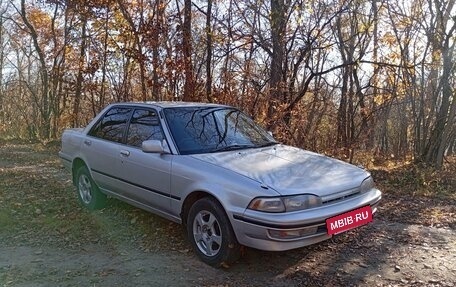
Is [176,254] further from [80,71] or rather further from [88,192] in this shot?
[80,71]

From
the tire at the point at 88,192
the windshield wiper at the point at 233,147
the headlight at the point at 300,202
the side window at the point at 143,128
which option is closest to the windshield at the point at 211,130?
the windshield wiper at the point at 233,147

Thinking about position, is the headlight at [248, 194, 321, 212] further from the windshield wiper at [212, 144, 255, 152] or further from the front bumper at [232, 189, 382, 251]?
the windshield wiper at [212, 144, 255, 152]

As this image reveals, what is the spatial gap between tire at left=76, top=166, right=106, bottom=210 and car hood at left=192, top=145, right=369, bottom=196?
216 cm

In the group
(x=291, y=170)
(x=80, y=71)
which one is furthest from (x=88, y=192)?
(x=80, y=71)

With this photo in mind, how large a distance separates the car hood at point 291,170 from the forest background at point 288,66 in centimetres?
568

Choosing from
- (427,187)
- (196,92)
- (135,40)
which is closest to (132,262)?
(427,187)

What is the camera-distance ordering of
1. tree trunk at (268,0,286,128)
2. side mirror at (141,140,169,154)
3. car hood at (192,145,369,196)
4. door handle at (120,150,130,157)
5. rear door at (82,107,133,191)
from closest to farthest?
1. car hood at (192,145,369,196)
2. side mirror at (141,140,169,154)
3. door handle at (120,150,130,157)
4. rear door at (82,107,133,191)
5. tree trunk at (268,0,286,128)

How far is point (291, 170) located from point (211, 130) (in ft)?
3.84

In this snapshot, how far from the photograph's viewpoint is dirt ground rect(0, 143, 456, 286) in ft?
11.9

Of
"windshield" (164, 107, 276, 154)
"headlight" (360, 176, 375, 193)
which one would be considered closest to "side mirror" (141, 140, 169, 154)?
"windshield" (164, 107, 276, 154)

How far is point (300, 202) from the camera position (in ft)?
11.4

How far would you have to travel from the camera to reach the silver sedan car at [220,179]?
11.4 feet

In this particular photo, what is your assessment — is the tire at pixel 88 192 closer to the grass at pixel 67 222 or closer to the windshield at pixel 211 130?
the grass at pixel 67 222

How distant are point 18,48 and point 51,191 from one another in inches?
808
